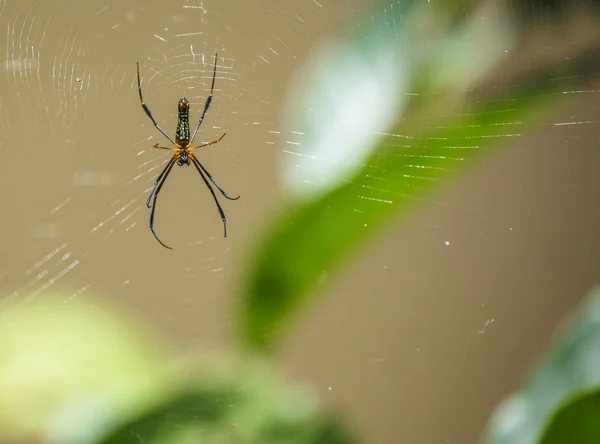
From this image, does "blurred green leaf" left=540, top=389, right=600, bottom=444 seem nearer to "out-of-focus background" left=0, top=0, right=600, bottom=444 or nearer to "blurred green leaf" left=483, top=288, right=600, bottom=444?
"blurred green leaf" left=483, top=288, right=600, bottom=444

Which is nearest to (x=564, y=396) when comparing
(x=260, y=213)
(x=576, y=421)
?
(x=576, y=421)

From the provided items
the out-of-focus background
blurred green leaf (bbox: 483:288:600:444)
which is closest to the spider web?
the out-of-focus background

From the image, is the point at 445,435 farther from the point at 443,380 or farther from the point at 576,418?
the point at 576,418

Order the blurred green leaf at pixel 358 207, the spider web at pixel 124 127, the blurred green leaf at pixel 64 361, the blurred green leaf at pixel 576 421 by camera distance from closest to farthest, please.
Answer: the blurred green leaf at pixel 576 421
the blurred green leaf at pixel 358 207
the blurred green leaf at pixel 64 361
the spider web at pixel 124 127

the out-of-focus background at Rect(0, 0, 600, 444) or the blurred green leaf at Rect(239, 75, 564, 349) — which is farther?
the out-of-focus background at Rect(0, 0, 600, 444)

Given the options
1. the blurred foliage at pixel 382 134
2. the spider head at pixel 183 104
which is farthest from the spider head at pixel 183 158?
the blurred foliage at pixel 382 134

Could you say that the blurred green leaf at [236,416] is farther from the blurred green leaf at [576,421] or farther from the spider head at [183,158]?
the spider head at [183,158]

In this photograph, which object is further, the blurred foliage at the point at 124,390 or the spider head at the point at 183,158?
the spider head at the point at 183,158

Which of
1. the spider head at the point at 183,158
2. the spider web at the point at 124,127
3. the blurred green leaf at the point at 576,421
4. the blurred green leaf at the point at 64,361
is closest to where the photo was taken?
the blurred green leaf at the point at 576,421
